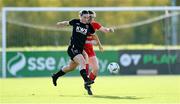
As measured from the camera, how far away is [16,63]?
27312mm

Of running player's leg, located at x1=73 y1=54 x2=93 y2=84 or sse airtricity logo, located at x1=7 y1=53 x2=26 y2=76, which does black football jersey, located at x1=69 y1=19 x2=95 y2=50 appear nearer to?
running player's leg, located at x1=73 y1=54 x2=93 y2=84

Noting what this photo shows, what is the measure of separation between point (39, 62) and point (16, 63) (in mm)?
947

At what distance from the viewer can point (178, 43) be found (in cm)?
2914

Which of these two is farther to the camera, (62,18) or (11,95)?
(62,18)

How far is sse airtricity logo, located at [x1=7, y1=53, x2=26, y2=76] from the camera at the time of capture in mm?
27219

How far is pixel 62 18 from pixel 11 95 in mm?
16173

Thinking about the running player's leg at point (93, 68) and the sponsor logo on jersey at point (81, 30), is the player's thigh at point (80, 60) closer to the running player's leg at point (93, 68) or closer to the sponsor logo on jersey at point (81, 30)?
the sponsor logo on jersey at point (81, 30)

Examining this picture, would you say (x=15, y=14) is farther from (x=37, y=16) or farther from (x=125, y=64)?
(x=125, y=64)

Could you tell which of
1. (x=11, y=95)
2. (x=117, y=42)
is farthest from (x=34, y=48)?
(x=11, y=95)

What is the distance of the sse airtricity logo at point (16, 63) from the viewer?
89.3 ft

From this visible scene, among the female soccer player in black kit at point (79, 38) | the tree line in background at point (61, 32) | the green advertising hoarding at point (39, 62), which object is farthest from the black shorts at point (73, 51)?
the tree line in background at point (61, 32)

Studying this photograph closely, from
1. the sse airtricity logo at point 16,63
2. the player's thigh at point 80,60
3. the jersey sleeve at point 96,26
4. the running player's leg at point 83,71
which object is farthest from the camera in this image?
the sse airtricity logo at point 16,63

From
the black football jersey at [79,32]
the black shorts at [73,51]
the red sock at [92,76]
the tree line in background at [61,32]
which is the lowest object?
the red sock at [92,76]

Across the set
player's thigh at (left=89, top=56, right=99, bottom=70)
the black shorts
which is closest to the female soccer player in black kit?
the black shorts
